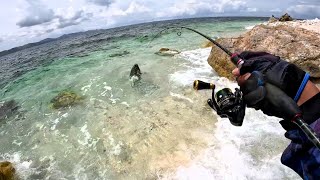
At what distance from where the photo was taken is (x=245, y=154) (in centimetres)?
680

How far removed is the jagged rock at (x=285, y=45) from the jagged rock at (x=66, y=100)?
24.3 feet

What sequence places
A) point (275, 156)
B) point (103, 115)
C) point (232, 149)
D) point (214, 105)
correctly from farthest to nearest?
point (103, 115)
point (232, 149)
point (275, 156)
point (214, 105)

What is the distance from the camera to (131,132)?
29.3ft

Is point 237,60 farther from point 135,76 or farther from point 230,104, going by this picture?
point 135,76

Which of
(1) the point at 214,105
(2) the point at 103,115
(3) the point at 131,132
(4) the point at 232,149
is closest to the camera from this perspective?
(1) the point at 214,105

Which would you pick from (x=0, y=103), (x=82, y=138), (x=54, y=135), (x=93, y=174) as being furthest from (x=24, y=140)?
(x=0, y=103)

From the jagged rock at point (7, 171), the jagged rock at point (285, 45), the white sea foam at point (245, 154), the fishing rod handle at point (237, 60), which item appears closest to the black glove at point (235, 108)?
the fishing rod handle at point (237, 60)

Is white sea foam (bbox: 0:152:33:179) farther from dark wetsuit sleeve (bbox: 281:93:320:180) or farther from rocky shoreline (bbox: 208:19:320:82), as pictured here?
rocky shoreline (bbox: 208:19:320:82)

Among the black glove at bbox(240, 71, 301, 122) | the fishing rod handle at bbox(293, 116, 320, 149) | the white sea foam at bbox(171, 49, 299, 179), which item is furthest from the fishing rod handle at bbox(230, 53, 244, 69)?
the white sea foam at bbox(171, 49, 299, 179)

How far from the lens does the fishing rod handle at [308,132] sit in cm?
221

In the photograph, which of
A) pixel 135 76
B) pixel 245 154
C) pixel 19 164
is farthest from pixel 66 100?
pixel 245 154

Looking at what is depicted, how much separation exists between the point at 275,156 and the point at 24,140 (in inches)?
354

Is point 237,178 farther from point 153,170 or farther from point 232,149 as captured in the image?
point 153,170

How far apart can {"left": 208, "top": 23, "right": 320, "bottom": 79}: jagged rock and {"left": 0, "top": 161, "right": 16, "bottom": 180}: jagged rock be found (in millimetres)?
9330
